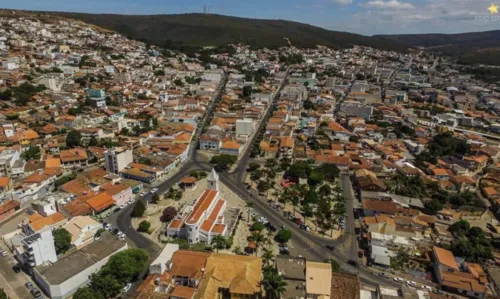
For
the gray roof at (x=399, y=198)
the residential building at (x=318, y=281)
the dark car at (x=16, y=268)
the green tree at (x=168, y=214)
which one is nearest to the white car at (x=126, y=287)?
the dark car at (x=16, y=268)

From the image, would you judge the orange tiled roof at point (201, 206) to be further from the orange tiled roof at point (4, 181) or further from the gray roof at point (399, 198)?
the orange tiled roof at point (4, 181)

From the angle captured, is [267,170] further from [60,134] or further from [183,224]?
[60,134]

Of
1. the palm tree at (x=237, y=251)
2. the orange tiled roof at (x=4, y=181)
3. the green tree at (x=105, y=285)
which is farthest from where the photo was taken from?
the orange tiled roof at (x=4, y=181)

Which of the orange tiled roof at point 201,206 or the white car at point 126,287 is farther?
the orange tiled roof at point 201,206

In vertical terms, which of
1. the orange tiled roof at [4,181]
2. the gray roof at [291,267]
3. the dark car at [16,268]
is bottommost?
the dark car at [16,268]

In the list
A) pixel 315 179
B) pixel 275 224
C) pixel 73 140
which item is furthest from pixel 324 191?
pixel 73 140

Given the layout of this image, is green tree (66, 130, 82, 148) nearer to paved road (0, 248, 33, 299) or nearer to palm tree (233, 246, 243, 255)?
paved road (0, 248, 33, 299)
